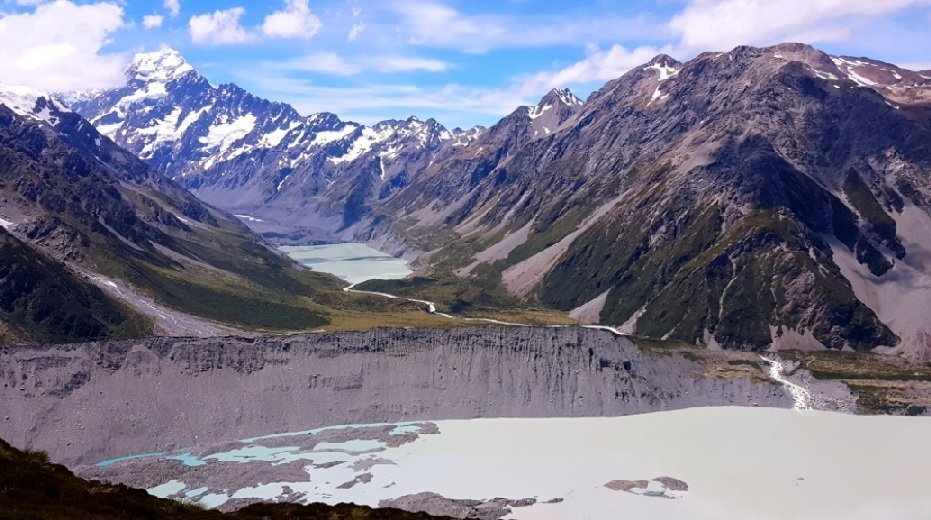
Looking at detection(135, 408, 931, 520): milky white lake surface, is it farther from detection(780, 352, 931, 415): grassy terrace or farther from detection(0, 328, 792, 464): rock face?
detection(0, 328, 792, 464): rock face

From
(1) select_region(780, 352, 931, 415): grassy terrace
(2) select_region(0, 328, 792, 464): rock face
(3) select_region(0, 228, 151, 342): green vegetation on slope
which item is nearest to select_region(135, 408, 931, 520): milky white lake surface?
(1) select_region(780, 352, 931, 415): grassy terrace

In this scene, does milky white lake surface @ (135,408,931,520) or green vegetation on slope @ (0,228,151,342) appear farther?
green vegetation on slope @ (0,228,151,342)

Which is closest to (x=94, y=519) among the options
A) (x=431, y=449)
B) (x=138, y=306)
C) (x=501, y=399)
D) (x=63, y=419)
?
(x=431, y=449)

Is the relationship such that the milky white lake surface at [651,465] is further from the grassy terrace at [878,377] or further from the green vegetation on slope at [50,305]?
the green vegetation on slope at [50,305]

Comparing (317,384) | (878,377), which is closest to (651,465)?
(317,384)

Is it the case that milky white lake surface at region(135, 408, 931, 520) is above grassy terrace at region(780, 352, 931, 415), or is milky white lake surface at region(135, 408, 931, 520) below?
below

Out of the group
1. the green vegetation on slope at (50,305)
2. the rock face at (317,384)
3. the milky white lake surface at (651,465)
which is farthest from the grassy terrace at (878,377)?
the green vegetation on slope at (50,305)

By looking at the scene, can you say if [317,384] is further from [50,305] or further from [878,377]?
[878,377]
